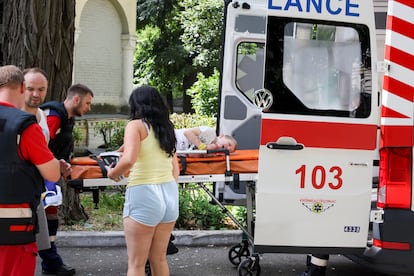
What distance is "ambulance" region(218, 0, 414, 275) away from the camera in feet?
14.8

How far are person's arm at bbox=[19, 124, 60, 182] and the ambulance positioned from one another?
169cm

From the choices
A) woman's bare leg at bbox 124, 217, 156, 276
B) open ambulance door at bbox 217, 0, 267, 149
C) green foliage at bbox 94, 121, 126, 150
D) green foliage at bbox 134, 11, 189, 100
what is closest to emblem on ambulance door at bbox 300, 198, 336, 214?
woman's bare leg at bbox 124, 217, 156, 276

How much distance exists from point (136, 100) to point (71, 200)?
11.9 ft

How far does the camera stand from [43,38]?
23.2 ft

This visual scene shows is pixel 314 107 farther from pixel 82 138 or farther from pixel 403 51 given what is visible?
pixel 82 138

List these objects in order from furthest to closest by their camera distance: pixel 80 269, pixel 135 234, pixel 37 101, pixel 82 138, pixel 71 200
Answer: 1. pixel 82 138
2. pixel 71 200
3. pixel 80 269
4. pixel 37 101
5. pixel 135 234

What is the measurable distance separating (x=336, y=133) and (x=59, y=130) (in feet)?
7.69

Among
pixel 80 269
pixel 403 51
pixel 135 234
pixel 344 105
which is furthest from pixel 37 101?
pixel 403 51

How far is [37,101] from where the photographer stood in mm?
4914

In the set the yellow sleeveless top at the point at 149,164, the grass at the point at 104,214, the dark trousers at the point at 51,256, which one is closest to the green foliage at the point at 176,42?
the grass at the point at 104,214

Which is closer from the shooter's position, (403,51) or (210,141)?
(403,51)

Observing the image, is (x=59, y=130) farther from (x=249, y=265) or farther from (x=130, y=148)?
(x=249, y=265)

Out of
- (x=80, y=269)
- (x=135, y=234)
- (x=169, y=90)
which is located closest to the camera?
(x=135, y=234)

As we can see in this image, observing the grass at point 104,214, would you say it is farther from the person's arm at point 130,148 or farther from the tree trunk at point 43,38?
the person's arm at point 130,148
